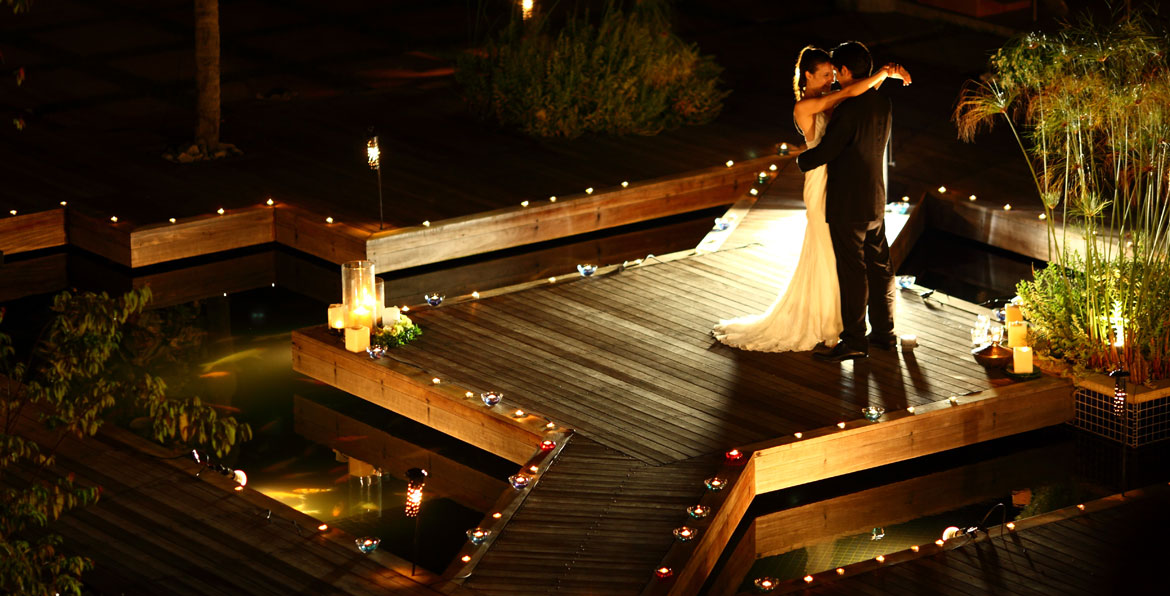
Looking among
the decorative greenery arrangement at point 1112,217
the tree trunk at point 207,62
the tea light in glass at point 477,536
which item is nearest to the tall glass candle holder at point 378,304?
the tea light in glass at point 477,536

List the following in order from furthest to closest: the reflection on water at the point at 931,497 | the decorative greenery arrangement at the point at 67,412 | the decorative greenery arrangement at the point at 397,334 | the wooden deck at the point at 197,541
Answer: the decorative greenery arrangement at the point at 397,334, the reflection on water at the point at 931,497, the wooden deck at the point at 197,541, the decorative greenery arrangement at the point at 67,412

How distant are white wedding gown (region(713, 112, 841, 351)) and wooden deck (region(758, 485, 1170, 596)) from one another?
1.61 meters

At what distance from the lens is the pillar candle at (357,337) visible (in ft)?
→ 27.5

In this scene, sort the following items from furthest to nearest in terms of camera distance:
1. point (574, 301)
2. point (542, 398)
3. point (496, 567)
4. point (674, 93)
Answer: point (674, 93)
point (574, 301)
point (542, 398)
point (496, 567)

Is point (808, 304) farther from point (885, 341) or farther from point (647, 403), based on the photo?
point (647, 403)

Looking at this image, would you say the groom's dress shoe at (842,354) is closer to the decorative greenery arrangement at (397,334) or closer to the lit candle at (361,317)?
the decorative greenery arrangement at (397,334)

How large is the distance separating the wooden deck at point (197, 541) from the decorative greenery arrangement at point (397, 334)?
1349 mm

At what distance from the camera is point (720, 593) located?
6785 mm

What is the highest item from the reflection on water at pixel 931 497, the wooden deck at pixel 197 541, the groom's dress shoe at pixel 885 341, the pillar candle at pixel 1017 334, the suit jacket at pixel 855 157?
the suit jacket at pixel 855 157

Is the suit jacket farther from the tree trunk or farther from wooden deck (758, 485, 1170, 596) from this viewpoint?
the tree trunk

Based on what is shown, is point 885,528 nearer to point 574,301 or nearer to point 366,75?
point 574,301

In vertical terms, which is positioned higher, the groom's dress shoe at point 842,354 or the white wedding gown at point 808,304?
the white wedding gown at point 808,304

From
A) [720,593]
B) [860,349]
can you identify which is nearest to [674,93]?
[860,349]

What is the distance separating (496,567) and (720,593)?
2.95 ft
